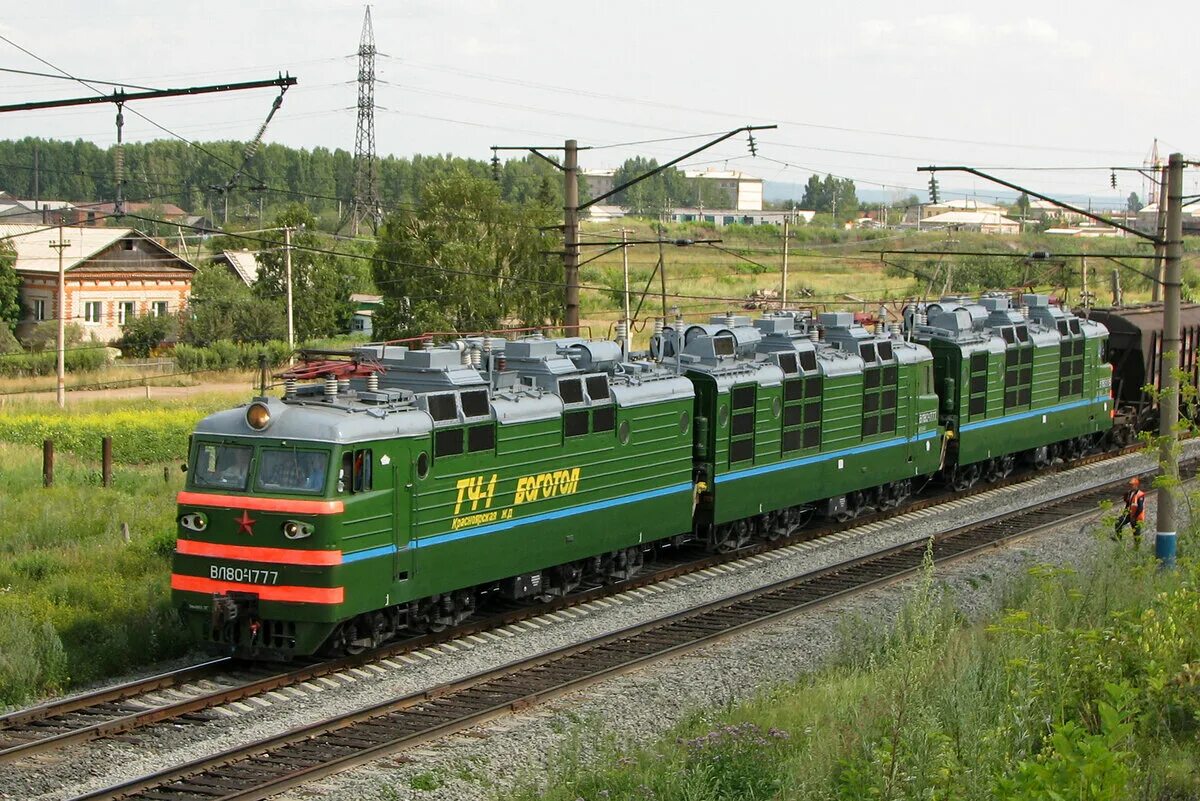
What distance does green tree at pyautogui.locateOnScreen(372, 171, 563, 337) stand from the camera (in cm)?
5538

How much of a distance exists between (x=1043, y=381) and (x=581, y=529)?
54.0 ft

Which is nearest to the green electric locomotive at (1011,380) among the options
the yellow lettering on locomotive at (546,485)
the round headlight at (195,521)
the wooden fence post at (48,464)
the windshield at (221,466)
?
the yellow lettering on locomotive at (546,485)

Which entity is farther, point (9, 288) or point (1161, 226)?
point (9, 288)

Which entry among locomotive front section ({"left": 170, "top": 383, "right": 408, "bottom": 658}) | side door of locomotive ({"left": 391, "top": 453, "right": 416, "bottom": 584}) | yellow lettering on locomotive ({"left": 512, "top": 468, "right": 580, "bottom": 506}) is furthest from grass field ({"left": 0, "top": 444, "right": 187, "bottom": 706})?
yellow lettering on locomotive ({"left": 512, "top": 468, "right": 580, "bottom": 506})

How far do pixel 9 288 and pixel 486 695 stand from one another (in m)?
56.4

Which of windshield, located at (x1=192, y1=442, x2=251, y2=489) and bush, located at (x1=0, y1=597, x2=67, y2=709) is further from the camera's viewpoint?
windshield, located at (x1=192, y1=442, x2=251, y2=489)

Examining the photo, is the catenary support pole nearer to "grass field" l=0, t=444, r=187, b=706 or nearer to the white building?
"grass field" l=0, t=444, r=187, b=706

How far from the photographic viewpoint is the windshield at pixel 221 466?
1576 cm

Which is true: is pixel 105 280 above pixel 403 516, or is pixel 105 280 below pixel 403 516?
above

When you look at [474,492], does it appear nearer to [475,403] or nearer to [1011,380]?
[475,403]

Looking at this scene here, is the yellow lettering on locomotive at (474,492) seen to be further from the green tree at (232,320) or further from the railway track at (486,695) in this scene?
the green tree at (232,320)

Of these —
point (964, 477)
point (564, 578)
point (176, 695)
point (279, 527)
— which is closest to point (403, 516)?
point (279, 527)

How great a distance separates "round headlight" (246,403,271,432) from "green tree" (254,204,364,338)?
1942 inches

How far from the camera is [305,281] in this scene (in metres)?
66.9
